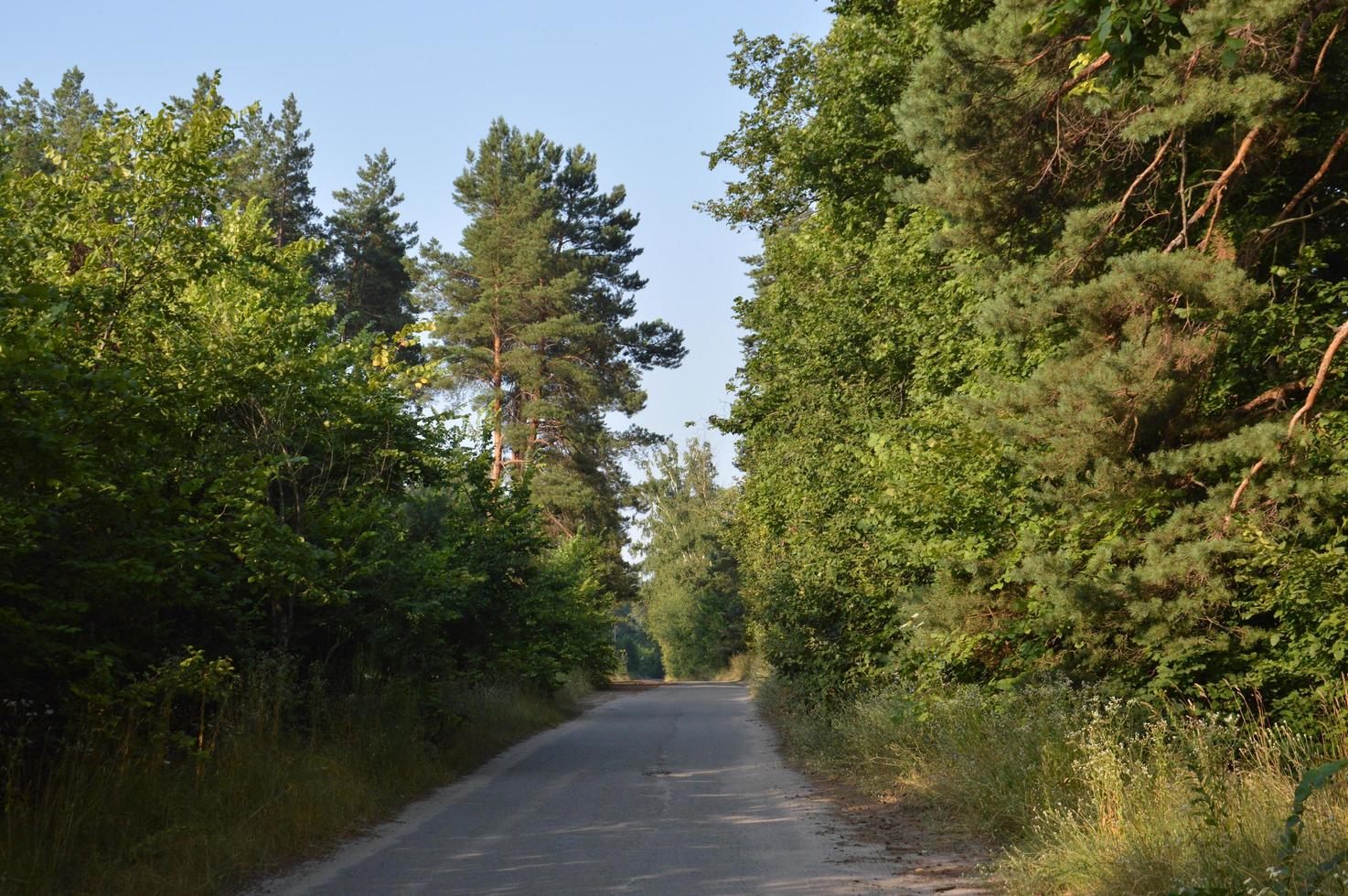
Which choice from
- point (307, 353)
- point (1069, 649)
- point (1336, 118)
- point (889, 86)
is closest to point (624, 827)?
point (1069, 649)

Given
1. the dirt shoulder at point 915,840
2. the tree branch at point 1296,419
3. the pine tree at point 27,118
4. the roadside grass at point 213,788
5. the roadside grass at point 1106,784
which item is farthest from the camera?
the pine tree at point 27,118

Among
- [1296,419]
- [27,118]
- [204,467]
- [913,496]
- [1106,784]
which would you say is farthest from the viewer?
[27,118]

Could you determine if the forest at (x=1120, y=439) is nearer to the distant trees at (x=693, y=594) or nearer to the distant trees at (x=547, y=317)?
the distant trees at (x=547, y=317)

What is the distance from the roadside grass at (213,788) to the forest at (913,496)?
5 cm

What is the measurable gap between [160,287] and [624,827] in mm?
6467

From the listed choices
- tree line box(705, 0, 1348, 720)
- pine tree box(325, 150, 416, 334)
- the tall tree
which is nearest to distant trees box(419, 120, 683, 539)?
pine tree box(325, 150, 416, 334)

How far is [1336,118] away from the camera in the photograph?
12320 mm

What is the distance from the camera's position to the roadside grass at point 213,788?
7293 millimetres

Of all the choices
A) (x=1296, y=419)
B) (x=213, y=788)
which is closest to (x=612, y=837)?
(x=213, y=788)

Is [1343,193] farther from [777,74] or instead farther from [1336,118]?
[777,74]

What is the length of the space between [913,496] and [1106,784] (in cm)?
587

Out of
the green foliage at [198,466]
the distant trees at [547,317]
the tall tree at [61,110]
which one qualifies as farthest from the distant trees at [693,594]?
the green foliage at [198,466]

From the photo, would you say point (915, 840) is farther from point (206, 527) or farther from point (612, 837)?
point (206, 527)

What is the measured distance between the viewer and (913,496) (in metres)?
13.7
